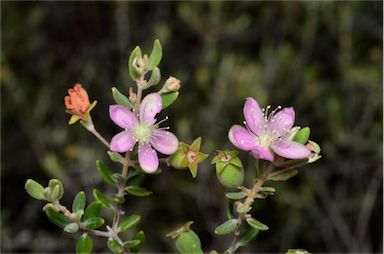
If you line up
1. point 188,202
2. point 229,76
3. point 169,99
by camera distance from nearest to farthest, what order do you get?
point 169,99 → point 229,76 → point 188,202

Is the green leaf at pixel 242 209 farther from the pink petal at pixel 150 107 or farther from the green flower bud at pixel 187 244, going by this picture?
the pink petal at pixel 150 107

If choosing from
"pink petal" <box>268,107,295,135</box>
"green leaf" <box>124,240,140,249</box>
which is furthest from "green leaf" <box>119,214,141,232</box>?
"pink petal" <box>268,107,295,135</box>

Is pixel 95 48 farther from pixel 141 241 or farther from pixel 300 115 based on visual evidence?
pixel 141 241

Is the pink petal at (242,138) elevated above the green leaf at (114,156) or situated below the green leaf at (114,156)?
above

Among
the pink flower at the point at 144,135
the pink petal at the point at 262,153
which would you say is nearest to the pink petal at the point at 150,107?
the pink flower at the point at 144,135

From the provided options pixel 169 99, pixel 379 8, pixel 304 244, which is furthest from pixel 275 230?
pixel 169 99
